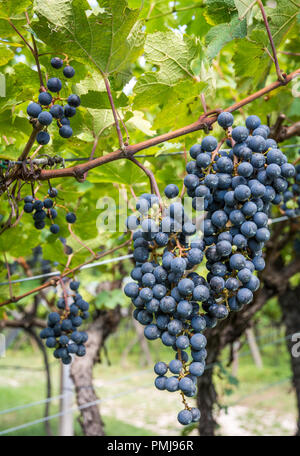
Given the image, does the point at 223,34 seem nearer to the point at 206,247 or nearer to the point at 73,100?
the point at 73,100

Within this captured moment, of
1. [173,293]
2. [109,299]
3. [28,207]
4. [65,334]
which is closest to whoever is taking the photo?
[173,293]

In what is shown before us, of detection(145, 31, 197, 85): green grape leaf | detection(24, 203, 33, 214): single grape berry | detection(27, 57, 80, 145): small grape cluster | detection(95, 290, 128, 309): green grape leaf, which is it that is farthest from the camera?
detection(95, 290, 128, 309): green grape leaf

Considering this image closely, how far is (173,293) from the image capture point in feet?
2.84

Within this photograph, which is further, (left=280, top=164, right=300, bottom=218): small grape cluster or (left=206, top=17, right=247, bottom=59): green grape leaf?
(left=280, top=164, right=300, bottom=218): small grape cluster

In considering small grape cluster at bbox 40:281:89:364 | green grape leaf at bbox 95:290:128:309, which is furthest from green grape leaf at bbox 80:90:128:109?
green grape leaf at bbox 95:290:128:309

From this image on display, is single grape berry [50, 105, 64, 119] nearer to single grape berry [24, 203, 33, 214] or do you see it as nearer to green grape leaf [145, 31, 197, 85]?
green grape leaf [145, 31, 197, 85]

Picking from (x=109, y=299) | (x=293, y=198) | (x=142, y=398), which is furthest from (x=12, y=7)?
(x=142, y=398)

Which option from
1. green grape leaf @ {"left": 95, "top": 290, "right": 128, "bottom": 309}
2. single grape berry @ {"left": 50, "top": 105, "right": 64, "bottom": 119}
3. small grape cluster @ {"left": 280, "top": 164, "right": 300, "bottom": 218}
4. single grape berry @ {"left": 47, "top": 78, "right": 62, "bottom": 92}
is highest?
single grape berry @ {"left": 47, "top": 78, "right": 62, "bottom": 92}

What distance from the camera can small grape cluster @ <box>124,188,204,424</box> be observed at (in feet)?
2.72

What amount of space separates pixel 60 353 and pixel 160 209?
76cm

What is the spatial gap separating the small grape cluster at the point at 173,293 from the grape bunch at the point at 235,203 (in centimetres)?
5

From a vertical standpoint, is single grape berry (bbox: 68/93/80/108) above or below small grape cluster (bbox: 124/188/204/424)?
above

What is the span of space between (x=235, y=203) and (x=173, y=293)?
239mm
